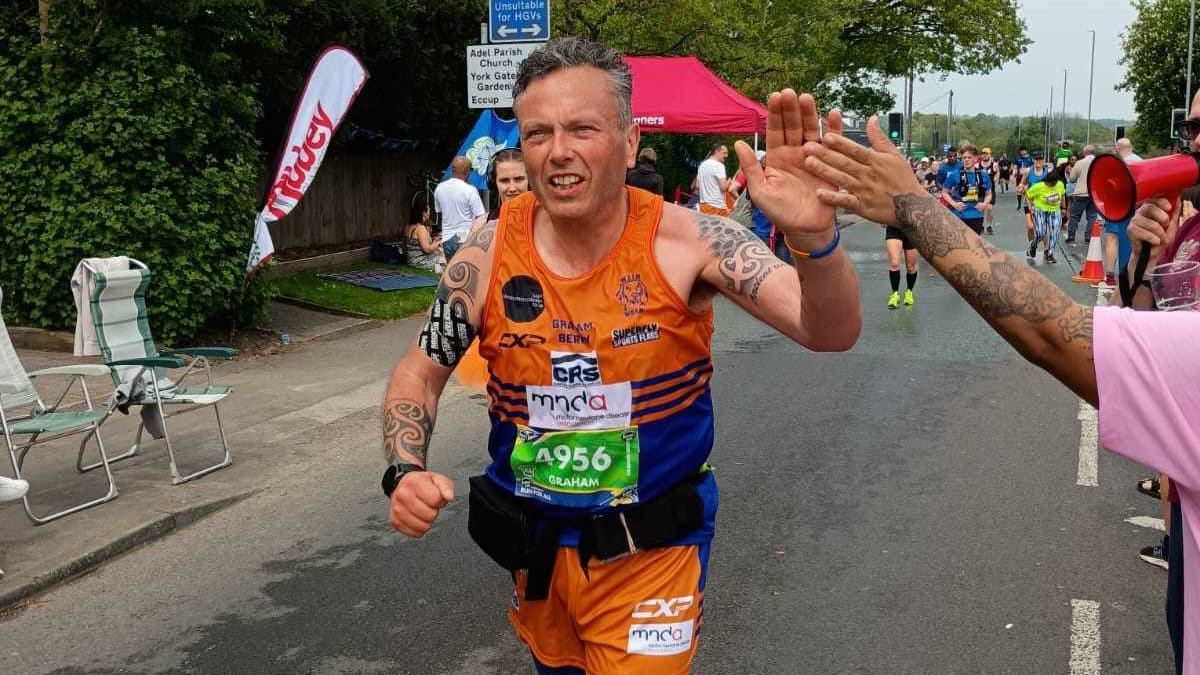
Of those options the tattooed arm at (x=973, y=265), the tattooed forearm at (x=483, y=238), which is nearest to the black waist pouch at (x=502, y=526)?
the tattooed forearm at (x=483, y=238)

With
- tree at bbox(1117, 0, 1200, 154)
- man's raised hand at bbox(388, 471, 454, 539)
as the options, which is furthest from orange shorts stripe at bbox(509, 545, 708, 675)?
tree at bbox(1117, 0, 1200, 154)

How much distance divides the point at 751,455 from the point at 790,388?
2192 millimetres

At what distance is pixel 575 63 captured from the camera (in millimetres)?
2879

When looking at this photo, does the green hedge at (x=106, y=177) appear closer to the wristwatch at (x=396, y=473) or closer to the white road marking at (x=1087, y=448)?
the white road marking at (x=1087, y=448)

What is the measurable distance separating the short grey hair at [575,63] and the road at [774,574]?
Answer: 2446 mm

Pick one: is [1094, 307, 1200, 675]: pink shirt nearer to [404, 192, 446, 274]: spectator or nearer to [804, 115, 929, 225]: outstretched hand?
[804, 115, 929, 225]: outstretched hand

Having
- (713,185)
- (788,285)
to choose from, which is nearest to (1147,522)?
(788,285)

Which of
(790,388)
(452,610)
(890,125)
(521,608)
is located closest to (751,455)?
(790,388)

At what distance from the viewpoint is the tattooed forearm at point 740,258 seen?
2881mm

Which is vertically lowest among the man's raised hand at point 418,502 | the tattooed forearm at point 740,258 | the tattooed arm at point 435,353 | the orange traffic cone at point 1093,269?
the orange traffic cone at point 1093,269

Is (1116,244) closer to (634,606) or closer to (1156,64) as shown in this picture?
(634,606)

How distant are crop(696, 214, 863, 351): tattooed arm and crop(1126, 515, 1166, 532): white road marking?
4072 mm

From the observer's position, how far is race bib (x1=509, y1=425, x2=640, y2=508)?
2840mm

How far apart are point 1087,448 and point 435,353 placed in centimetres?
587
